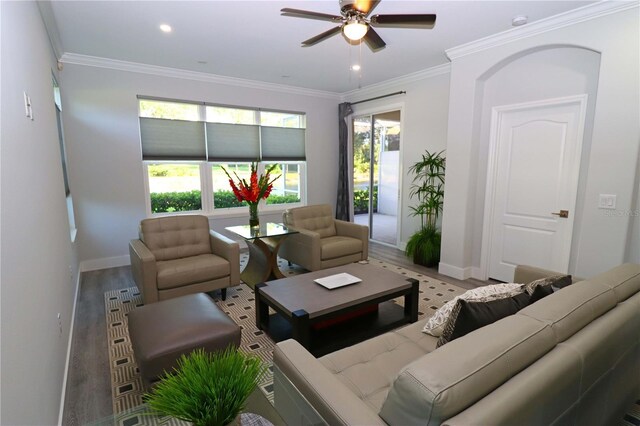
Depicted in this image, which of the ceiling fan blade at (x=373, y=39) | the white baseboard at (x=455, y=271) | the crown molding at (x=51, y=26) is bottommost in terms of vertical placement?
the white baseboard at (x=455, y=271)

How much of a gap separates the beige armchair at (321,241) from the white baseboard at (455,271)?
3.41 ft

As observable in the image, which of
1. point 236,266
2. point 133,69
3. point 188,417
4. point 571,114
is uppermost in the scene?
point 133,69

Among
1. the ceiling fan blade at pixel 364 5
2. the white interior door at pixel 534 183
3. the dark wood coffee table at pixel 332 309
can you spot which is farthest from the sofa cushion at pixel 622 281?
the ceiling fan blade at pixel 364 5

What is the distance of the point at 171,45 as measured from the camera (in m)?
3.76

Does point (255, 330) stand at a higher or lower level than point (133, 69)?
lower

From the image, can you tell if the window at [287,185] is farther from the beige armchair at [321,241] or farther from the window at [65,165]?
the window at [65,165]

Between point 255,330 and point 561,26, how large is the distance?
13.2 feet

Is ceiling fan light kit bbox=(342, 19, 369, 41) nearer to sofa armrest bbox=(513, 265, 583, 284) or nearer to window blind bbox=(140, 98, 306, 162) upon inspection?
sofa armrest bbox=(513, 265, 583, 284)

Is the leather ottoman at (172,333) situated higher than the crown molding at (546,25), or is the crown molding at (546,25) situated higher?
the crown molding at (546,25)

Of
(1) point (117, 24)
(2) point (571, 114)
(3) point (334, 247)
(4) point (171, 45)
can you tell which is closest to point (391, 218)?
(3) point (334, 247)

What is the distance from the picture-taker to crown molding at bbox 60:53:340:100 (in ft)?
13.6

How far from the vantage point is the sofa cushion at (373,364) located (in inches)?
59.8

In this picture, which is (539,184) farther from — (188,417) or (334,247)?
(188,417)

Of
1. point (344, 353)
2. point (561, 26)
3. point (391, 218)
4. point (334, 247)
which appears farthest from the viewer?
point (391, 218)
